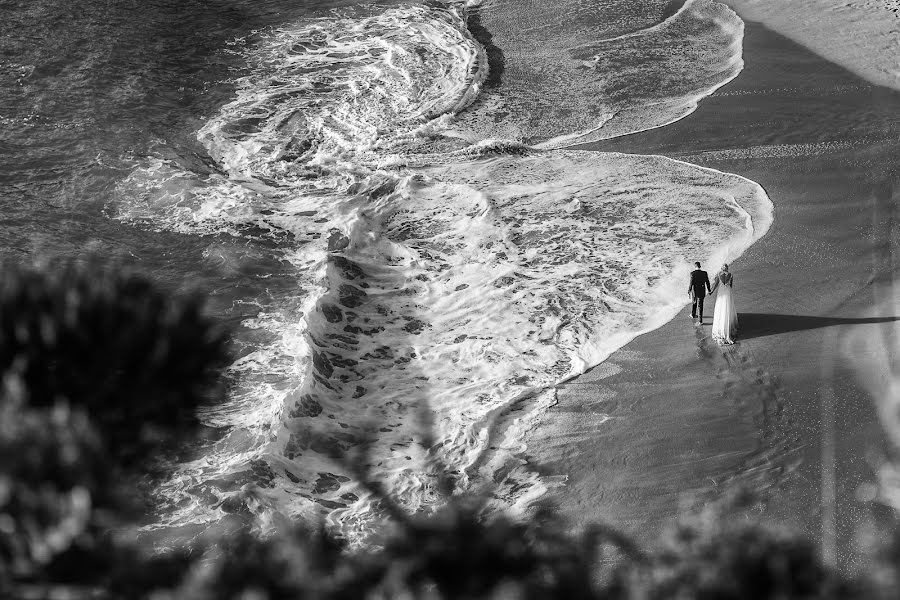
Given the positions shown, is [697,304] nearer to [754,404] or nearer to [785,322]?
[785,322]

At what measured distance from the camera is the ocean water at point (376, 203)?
438 inches

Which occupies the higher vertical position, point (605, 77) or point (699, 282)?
point (605, 77)

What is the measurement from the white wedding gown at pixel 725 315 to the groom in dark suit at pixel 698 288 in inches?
9.7

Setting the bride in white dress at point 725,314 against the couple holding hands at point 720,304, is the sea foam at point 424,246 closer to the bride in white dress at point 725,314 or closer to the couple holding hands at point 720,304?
the couple holding hands at point 720,304

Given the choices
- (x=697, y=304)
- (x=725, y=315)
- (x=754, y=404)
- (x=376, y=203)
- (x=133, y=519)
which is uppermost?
(x=133, y=519)

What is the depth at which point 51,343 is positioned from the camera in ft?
16.5

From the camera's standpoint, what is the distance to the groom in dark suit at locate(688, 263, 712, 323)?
40.0ft

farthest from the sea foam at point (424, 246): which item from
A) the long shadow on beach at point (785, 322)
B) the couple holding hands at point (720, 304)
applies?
the long shadow on beach at point (785, 322)

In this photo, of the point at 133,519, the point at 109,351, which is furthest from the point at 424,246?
the point at 133,519

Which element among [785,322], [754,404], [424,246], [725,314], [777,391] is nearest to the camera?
[754,404]

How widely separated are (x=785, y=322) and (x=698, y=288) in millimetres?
1264

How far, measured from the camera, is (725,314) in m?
11.9

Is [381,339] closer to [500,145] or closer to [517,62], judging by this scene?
[500,145]

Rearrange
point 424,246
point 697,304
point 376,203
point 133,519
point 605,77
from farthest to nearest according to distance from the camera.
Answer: point 605,77, point 376,203, point 424,246, point 697,304, point 133,519
